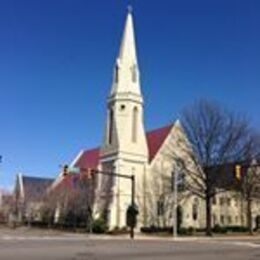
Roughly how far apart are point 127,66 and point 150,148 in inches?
539

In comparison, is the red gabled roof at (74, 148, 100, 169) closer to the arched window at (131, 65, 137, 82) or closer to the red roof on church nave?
the red roof on church nave

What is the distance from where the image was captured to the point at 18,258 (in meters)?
22.2

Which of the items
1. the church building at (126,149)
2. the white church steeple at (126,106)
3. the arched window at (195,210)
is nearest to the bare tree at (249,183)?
the church building at (126,149)

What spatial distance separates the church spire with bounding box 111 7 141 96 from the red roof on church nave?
866cm

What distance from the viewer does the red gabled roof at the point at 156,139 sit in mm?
90525

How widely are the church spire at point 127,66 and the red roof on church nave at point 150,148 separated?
341 inches

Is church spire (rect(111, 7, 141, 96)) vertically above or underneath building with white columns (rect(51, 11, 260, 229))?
above

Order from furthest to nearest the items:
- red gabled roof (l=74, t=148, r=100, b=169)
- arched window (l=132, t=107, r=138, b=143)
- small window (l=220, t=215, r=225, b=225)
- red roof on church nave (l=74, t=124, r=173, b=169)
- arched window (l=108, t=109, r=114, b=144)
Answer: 1. red gabled roof (l=74, t=148, r=100, b=169)
2. small window (l=220, t=215, r=225, b=225)
3. red roof on church nave (l=74, t=124, r=173, b=169)
4. arched window (l=108, t=109, r=114, b=144)
5. arched window (l=132, t=107, r=138, b=143)

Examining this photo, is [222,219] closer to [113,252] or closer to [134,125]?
[134,125]

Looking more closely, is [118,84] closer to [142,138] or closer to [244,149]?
[142,138]

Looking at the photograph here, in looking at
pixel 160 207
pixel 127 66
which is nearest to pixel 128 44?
pixel 127 66

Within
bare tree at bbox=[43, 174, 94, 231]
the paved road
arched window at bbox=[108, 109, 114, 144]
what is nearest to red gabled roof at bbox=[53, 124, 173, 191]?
bare tree at bbox=[43, 174, 94, 231]

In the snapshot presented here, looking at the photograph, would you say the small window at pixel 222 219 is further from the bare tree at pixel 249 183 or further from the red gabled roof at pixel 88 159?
the bare tree at pixel 249 183

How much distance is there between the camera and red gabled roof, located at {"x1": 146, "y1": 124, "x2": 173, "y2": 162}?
3564 inches
